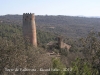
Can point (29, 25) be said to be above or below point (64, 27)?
above

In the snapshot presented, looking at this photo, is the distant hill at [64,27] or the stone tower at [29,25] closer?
the stone tower at [29,25]

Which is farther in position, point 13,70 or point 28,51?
point 28,51

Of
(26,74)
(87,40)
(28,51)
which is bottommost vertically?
(26,74)

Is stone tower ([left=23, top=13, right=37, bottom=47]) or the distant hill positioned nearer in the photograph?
stone tower ([left=23, top=13, right=37, bottom=47])

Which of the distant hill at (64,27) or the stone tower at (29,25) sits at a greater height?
the stone tower at (29,25)

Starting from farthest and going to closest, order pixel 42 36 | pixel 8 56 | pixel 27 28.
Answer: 1. pixel 42 36
2. pixel 27 28
3. pixel 8 56

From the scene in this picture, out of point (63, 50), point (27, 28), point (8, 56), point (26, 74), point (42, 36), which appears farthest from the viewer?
point (42, 36)

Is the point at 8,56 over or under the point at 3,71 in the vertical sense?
over

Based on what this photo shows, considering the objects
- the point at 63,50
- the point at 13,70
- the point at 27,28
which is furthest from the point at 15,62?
the point at 63,50

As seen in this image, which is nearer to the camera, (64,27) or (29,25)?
(29,25)

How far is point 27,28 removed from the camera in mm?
28656

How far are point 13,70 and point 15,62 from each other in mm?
397

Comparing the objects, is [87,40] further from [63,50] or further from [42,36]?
[42,36]

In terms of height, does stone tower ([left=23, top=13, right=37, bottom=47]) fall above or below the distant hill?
above
